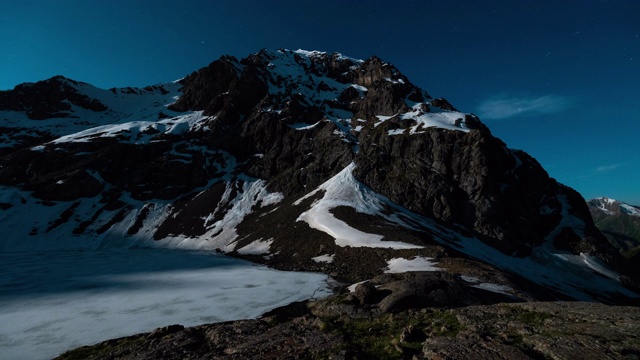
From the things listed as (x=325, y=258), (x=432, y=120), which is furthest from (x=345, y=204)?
(x=432, y=120)

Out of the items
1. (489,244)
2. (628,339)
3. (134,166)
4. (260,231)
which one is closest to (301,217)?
(260,231)

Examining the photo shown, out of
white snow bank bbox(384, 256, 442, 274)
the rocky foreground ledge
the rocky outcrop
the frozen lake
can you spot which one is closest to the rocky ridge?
white snow bank bbox(384, 256, 442, 274)

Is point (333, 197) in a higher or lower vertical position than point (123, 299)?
higher

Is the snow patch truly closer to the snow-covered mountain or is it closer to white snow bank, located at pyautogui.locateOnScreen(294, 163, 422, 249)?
the snow-covered mountain

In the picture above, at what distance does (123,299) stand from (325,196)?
2345 inches

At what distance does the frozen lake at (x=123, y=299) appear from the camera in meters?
23.8

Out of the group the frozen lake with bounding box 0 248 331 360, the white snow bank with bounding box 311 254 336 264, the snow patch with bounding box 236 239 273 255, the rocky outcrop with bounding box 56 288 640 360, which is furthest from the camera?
the snow patch with bounding box 236 239 273 255

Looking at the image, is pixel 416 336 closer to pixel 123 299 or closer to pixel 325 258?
pixel 123 299

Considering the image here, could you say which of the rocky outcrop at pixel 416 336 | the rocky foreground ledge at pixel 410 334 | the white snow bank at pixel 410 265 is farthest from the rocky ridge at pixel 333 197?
the rocky outcrop at pixel 416 336

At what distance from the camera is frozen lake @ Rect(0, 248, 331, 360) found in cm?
2383

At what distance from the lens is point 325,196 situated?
88.9 meters

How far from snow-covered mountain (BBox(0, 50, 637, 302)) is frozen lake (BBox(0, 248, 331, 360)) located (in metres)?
10.9

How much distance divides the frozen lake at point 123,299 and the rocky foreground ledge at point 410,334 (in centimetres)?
481

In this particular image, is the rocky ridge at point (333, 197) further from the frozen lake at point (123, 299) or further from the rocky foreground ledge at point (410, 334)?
the frozen lake at point (123, 299)
